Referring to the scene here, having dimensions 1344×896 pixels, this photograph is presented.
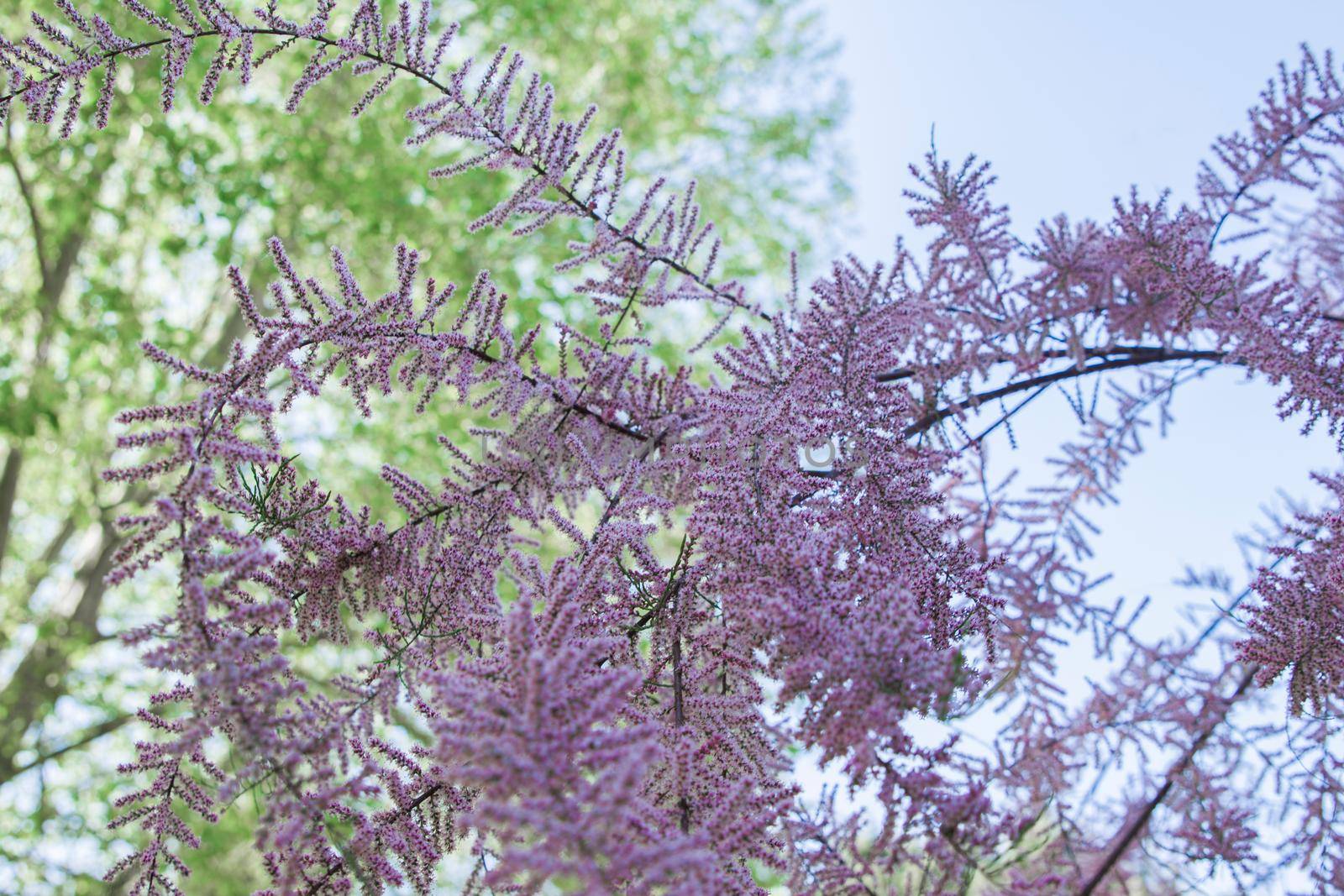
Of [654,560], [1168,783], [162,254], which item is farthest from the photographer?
[162,254]

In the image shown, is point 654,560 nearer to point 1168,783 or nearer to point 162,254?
point 1168,783

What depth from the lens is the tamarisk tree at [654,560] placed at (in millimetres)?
1237

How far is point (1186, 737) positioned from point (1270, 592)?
1227 millimetres

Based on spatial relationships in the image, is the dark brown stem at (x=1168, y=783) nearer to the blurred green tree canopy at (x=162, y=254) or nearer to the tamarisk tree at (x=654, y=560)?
the tamarisk tree at (x=654, y=560)

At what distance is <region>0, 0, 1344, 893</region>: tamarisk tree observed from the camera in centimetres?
124

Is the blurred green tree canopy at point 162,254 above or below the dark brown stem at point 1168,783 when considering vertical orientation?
above

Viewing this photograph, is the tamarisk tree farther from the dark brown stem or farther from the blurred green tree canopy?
the blurred green tree canopy

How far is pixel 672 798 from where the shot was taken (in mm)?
1429

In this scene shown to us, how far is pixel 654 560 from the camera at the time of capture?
1.79 metres

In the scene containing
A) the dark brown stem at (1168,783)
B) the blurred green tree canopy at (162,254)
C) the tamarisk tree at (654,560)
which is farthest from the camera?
the blurred green tree canopy at (162,254)

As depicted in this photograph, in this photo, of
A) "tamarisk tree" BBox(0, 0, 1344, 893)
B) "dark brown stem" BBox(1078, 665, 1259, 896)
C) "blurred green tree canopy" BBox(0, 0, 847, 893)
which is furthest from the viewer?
"blurred green tree canopy" BBox(0, 0, 847, 893)

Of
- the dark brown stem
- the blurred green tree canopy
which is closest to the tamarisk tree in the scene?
the dark brown stem

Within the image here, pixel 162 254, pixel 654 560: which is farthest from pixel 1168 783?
pixel 162 254

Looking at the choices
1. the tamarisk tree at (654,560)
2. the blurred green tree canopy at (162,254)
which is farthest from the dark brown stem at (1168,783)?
the blurred green tree canopy at (162,254)
